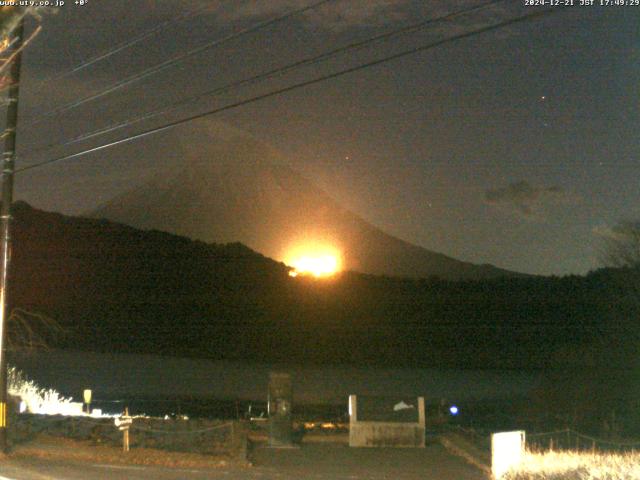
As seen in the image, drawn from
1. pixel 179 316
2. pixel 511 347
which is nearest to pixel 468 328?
pixel 511 347

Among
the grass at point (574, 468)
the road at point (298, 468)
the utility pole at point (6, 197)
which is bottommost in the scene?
the road at point (298, 468)

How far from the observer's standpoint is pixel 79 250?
8569 cm

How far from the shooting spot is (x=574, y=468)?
45.6 ft

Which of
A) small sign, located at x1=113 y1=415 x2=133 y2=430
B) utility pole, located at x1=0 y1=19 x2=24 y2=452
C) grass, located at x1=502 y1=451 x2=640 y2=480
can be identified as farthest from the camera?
small sign, located at x1=113 y1=415 x2=133 y2=430

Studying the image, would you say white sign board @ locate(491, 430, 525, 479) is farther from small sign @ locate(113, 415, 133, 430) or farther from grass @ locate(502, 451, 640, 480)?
small sign @ locate(113, 415, 133, 430)

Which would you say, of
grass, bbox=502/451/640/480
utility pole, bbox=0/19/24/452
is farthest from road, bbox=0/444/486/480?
grass, bbox=502/451/640/480

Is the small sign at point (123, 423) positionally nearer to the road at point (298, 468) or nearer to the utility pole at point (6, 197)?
the road at point (298, 468)

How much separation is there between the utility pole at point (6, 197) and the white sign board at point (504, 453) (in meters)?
11.0

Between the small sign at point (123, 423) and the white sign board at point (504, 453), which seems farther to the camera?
the small sign at point (123, 423)

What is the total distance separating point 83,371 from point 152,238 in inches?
1914

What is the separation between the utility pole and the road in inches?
68.0

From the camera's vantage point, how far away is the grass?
12766 mm

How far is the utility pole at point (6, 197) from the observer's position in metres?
18.5

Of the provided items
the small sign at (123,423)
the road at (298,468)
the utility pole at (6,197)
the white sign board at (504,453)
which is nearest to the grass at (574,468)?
the white sign board at (504,453)
